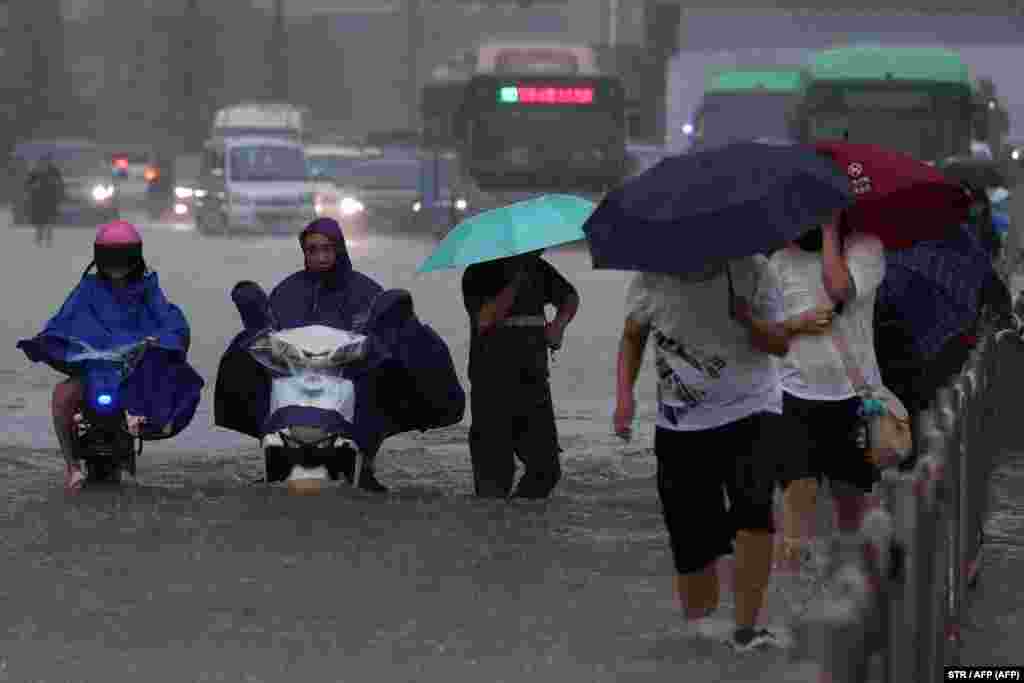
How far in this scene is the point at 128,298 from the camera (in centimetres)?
1295

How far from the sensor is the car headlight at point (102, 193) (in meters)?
53.3

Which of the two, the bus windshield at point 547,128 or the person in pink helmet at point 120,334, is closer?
the person in pink helmet at point 120,334

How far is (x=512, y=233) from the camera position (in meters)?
11.9

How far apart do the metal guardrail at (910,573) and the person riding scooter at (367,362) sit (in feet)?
14.6

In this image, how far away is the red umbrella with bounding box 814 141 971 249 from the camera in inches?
381

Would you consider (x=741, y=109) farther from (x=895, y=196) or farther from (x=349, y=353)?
(x=895, y=196)

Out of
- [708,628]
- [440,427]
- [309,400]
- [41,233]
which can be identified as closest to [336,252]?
[309,400]

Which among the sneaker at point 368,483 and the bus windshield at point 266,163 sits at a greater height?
the sneaker at point 368,483

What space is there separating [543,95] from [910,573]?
37.8 m

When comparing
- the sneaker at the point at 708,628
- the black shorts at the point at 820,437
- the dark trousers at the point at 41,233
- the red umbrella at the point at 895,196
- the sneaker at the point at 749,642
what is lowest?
the dark trousers at the point at 41,233

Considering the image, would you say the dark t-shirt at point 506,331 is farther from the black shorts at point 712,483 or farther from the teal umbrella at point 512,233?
the black shorts at point 712,483

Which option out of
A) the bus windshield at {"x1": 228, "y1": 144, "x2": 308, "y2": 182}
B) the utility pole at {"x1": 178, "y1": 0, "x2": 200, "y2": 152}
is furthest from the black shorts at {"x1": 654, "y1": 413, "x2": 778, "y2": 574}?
the utility pole at {"x1": 178, "y1": 0, "x2": 200, "y2": 152}

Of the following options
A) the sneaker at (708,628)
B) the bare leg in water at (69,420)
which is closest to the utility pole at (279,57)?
→ the bare leg in water at (69,420)

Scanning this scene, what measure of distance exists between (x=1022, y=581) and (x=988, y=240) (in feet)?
16.5
